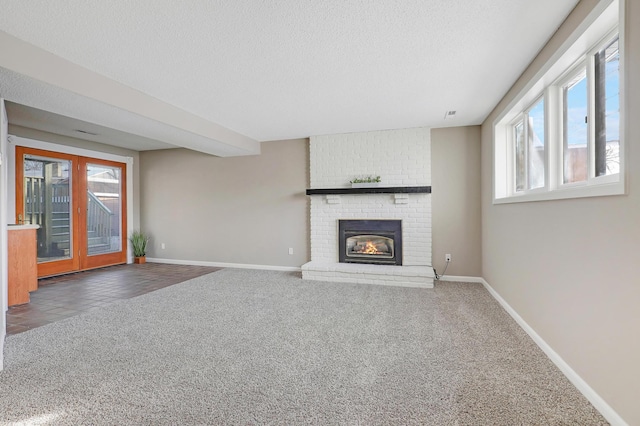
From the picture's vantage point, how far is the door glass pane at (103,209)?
5.87 m

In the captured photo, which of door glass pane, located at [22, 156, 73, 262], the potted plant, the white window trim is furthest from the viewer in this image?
the potted plant

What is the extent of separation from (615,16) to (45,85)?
3.90 metres

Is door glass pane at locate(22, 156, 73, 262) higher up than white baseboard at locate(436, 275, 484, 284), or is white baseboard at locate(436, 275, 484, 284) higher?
door glass pane at locate(22, 156, 73, 262)

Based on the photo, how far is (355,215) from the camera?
17.0ft

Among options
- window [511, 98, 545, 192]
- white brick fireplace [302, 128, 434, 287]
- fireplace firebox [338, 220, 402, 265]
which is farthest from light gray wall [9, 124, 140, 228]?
window [511, 98, 545, 192]

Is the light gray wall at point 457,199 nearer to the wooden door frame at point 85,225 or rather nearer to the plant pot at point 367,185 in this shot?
the plant pot at point 367,185

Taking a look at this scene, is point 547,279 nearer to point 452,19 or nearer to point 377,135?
point 452,19

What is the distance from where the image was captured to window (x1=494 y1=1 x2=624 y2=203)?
5.69 ft

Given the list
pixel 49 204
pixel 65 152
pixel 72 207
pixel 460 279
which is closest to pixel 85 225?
pixel 72 207

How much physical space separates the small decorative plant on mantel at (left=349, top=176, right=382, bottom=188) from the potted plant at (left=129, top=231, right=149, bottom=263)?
4.71m

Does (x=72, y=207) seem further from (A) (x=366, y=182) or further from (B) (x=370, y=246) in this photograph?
(B) (x=370, y=246)

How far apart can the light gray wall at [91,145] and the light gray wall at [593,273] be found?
676cm

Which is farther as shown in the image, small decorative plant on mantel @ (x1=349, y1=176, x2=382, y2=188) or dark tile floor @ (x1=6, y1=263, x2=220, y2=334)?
small decorative plant on mantel @ (x1=349, y1=176, x2=382, y2=188)

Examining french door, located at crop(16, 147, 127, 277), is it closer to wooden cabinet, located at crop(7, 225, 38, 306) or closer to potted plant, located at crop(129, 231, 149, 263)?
potted plant, located at crop(129, 231, 149, 263)
